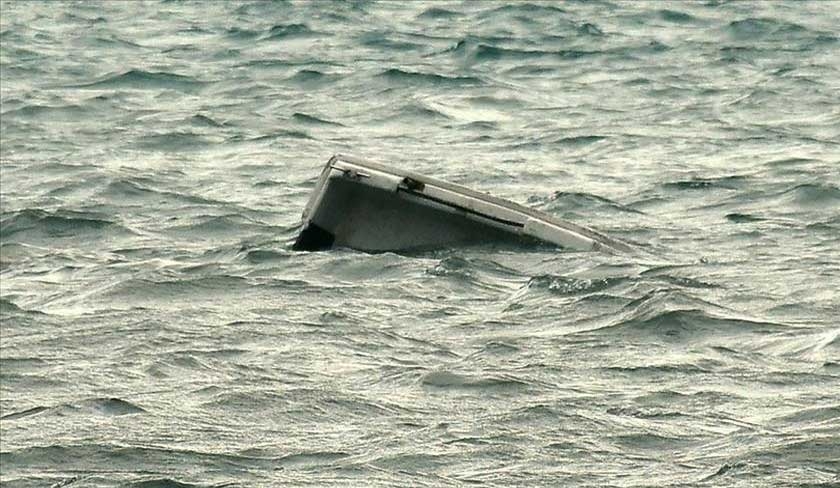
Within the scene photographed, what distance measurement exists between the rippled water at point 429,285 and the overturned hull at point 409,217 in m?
0.15

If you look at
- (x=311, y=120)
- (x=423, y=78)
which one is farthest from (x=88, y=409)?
(x=423, y=78)

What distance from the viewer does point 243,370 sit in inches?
420

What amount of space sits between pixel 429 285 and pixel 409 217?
0.94 meters

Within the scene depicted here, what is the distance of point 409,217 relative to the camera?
13.4 metres

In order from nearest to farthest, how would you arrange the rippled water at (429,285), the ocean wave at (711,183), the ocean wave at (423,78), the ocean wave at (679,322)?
the rippled water at (429,285)
the ocean wave at (679,322)
the ocean wave at (711,183)
the ocean wave at (423,78)

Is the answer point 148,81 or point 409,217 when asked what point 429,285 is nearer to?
point 409,217

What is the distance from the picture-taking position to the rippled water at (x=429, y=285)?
30.0 feet

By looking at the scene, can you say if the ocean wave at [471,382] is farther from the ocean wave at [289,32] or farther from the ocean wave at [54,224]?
the ocean wave at [289,32]

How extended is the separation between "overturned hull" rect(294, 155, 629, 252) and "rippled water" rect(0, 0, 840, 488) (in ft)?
0.49

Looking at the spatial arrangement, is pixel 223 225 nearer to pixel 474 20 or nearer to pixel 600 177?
pixel 600 177

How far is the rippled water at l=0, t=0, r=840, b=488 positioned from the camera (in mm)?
9141

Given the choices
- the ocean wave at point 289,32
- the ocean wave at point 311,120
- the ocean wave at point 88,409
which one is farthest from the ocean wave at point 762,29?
the ocean wave at point 88,409

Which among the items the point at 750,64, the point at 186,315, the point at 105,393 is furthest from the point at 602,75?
the point at 105,393

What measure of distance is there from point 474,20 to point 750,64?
22.6ft
